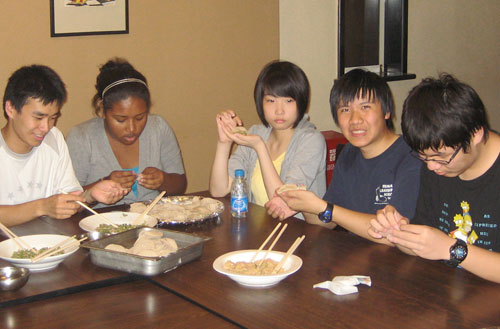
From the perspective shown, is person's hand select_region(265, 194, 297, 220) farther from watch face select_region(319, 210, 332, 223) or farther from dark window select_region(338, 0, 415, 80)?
dark window select_region(338, 0, 415, 80)

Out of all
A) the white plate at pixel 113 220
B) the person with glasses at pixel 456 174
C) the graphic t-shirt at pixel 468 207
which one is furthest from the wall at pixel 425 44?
the person with glasses at pixel 456 174

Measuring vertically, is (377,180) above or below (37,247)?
above

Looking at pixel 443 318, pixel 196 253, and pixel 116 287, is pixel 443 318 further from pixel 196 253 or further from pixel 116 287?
pixel 116 287

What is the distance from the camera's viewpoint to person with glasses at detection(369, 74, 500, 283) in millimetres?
1651

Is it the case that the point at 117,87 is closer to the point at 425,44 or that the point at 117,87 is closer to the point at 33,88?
the point at 33,88

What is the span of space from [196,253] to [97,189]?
740mm

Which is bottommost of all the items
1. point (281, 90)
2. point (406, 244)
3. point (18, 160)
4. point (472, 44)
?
point (406, 244)

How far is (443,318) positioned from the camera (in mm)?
1394

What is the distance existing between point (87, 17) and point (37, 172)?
4.16 ft

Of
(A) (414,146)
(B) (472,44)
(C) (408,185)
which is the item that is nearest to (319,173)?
(C) (408,185)

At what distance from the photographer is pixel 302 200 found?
2143mm

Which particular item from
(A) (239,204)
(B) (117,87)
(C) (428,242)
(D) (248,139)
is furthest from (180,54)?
(C) (428,242)

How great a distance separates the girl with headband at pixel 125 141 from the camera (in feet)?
8.79

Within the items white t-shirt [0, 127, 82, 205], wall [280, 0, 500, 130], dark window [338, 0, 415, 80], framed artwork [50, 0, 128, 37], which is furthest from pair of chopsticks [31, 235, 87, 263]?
dark window [338, 0, 415, 80]
